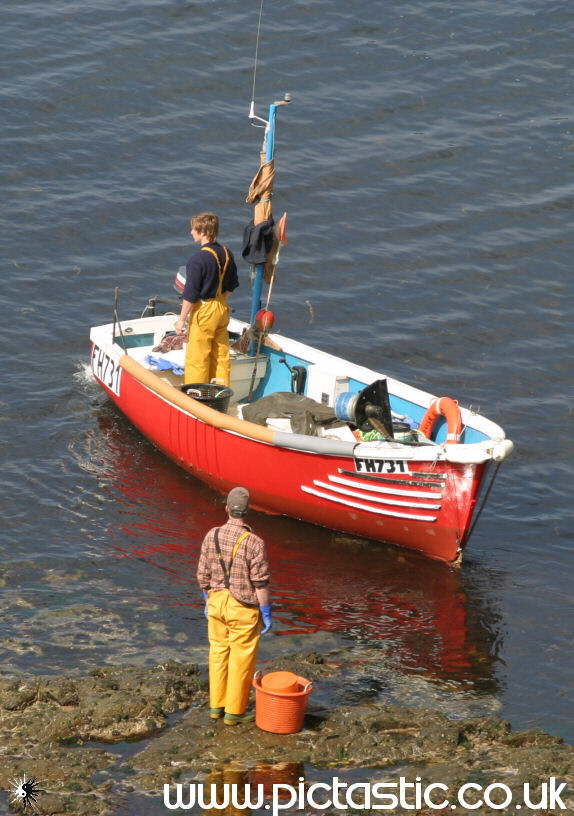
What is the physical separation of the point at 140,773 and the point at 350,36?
64.0 ft

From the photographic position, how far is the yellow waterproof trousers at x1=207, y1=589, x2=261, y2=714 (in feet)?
29.4

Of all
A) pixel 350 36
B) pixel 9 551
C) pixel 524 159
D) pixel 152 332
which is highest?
pixel 350 36

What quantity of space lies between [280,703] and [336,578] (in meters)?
3.65

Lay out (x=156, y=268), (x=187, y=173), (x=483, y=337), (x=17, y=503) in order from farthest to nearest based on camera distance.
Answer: (x=187, y=173) < (x=156, y=268) < (x=483, y=337) < (x=17, y=503)

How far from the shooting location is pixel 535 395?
1628 cm

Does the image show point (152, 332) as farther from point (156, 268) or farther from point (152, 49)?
point (152, 49)

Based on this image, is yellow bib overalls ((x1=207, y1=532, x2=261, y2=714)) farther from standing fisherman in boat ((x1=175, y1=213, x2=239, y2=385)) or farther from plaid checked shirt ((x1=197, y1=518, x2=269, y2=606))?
standing fisherman in boat ((x1=175, y1=213, x2=239, y2=385))

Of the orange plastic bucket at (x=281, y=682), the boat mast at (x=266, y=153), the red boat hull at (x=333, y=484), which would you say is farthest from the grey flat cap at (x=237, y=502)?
the boat mast at (x=266, y=153)

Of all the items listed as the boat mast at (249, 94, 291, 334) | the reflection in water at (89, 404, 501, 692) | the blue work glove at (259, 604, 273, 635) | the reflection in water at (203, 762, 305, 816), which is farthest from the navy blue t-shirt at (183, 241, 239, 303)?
the reflection in water at (203, 762, 305, 816)

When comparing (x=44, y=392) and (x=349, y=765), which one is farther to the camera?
(x=44, y=392)

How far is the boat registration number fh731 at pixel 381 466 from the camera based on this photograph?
12.2m

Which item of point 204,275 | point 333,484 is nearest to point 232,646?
point 333,484

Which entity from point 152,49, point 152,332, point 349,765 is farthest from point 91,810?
point 152,49

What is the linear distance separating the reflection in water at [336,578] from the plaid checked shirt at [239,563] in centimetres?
215
